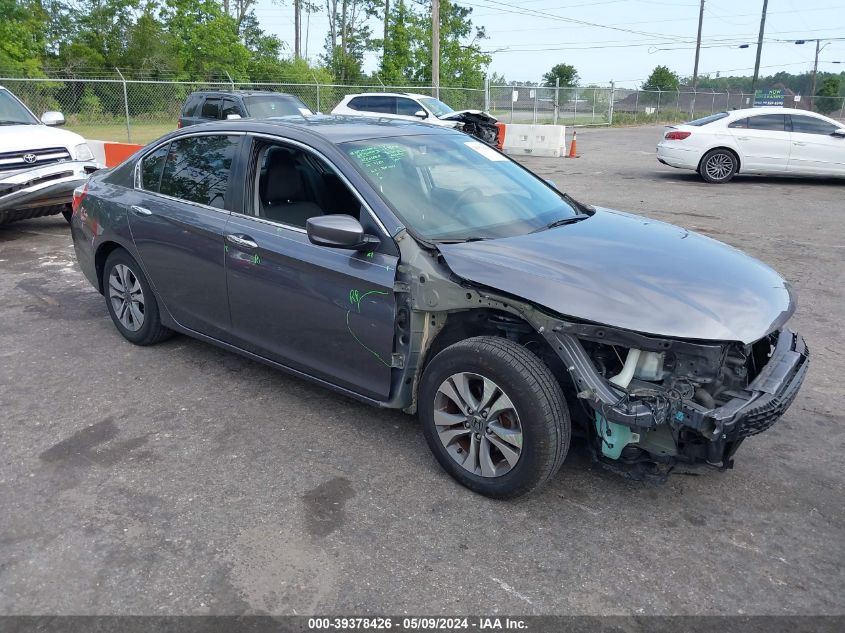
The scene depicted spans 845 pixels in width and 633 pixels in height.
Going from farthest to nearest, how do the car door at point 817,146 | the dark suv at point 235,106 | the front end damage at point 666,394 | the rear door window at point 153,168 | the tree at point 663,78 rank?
the tree at point 663,78 < the dark suv at point 235,106 < the car door at point 817,146 < the rear door window at point 153,168 < the front end damage at point 666,394

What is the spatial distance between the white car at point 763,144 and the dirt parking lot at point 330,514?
10.3 metres

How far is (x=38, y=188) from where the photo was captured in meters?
8.48

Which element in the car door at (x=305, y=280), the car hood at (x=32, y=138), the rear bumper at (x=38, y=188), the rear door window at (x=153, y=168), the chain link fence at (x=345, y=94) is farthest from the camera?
the chain link fence at (x=345, y=94)

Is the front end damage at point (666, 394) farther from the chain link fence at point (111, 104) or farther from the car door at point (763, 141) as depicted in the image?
the chain link fence at point (111, 104)

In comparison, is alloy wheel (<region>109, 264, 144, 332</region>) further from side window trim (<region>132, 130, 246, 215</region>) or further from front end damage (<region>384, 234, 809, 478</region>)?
front end damage (<region>384, 234, 809, 478</region>)

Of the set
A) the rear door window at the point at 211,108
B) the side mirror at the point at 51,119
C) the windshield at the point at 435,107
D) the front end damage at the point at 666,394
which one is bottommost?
the front end damage at the point at 666,394

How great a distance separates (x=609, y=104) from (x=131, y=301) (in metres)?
37.9

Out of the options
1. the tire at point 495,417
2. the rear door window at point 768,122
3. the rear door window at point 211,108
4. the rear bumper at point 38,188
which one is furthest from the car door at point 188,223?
the rear door window at point 768,122

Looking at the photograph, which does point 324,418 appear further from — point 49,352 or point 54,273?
point 54,273

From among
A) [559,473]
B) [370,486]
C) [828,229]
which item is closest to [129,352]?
[370,486]

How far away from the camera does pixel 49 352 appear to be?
5.25 meters

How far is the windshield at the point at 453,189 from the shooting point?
12.4 ft

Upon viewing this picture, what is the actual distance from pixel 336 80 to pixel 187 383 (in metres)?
44.1

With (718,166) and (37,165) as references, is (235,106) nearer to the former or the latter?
(37,165)
